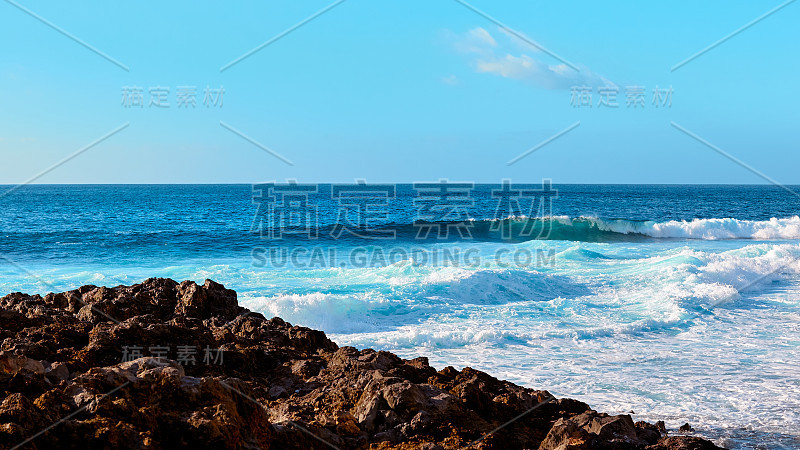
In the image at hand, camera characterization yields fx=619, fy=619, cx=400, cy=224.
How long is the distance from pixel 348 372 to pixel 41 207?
5139 cm

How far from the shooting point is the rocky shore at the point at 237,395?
2.80 metres

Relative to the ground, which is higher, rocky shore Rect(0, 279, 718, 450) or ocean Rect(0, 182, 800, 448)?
rocky shore Rect(0, 279, 718, 450)

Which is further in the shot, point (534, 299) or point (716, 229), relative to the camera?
point (716, 229)

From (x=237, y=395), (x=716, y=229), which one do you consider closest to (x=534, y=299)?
(x=237, y=395)

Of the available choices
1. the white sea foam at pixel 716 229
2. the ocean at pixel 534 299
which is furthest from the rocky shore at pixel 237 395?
the white sea foam at pixel 716 229

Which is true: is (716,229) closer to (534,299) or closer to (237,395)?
(534,299)

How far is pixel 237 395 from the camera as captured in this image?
3174mm

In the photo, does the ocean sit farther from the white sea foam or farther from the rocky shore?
the rocky shore

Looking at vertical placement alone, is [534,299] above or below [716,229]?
below

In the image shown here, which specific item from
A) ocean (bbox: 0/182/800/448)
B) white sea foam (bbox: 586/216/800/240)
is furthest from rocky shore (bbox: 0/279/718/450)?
white sea foam (bbox: 586/216/800/240)

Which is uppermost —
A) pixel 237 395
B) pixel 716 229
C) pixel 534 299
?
pixel 237 395

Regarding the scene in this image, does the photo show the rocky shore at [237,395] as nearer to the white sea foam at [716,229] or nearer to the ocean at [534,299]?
the ocean at [534,299]

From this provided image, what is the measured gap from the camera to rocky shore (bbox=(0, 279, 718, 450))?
9.18ft

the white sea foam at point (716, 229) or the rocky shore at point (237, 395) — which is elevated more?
the rocky shore at point (237, 395)
